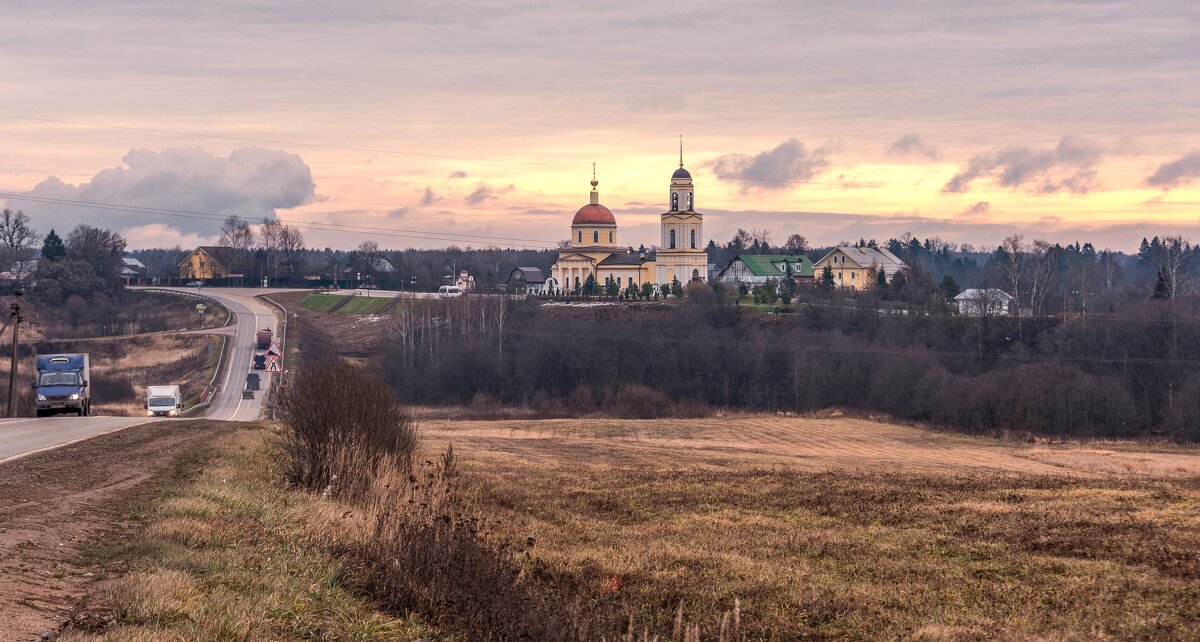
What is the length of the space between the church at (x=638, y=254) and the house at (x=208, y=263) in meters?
50.3

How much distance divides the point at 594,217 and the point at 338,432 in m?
123

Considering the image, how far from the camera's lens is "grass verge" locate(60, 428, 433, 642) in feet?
30.5

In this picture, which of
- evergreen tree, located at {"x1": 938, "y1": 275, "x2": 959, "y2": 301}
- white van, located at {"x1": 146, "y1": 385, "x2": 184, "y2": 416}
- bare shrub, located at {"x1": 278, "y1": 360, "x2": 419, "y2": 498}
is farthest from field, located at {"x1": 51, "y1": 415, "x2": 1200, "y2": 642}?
evergreen tree, located at {"x1": 938, "y1": 275, "x2": 959, "y2": 301}

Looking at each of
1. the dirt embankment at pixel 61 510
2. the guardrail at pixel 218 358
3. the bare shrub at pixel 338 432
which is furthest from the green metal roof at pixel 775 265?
the bare shrub at pixel 338 432

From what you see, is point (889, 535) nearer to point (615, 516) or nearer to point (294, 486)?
point (615, 516)

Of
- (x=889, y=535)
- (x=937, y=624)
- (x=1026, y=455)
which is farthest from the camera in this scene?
(x=1026, y=455)

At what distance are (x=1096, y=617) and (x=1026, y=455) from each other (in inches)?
1248

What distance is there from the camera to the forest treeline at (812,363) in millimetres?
69750

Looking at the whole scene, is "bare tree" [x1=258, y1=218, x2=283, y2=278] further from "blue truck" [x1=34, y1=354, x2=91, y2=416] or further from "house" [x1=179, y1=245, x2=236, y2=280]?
"blue truck" [x1=34, y1=354, x2=91, y2=416]

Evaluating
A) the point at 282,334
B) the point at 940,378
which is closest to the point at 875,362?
the point at 940,378

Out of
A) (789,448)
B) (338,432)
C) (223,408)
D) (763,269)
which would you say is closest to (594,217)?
(763,269)

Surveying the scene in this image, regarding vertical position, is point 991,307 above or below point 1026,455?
above

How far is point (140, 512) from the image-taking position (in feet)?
48.4

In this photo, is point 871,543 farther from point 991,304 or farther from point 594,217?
point 594,217
